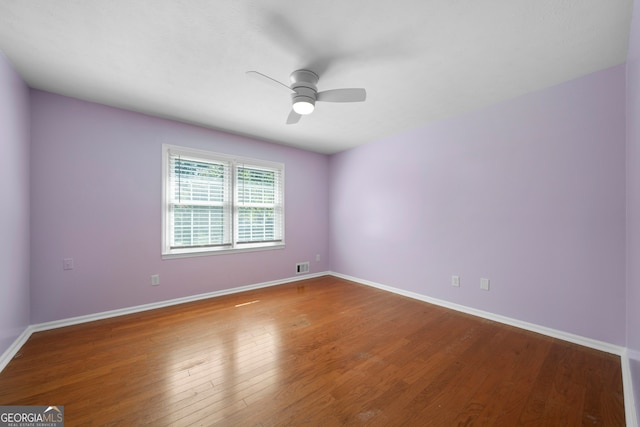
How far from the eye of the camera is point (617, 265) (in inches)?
83.7

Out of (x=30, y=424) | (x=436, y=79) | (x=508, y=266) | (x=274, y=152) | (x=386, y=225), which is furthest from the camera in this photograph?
(x=274, y=152)

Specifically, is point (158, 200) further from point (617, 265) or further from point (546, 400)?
point (617, 265)

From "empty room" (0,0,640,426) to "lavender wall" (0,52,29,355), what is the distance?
0.03m

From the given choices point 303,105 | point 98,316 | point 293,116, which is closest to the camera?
point 303,105

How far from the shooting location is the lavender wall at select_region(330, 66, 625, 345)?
2180mm

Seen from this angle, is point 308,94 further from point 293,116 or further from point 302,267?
point 302,267

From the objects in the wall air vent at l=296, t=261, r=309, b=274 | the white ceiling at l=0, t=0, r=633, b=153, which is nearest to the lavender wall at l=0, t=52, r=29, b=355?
the white ceiling at l=0, t=0, r=633, b=153

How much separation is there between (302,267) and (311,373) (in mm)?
2857

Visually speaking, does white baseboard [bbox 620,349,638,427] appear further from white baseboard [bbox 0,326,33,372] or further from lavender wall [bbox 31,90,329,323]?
white baseboard [bbox 0,326,33,372]

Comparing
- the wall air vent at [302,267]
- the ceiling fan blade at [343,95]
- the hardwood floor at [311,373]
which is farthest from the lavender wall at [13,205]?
the wall air vent at [302,267]

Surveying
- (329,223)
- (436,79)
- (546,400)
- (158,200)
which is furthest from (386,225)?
(158,200)

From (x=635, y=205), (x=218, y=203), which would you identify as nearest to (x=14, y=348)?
(x=218, y=203)

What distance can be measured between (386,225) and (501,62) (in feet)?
8.21

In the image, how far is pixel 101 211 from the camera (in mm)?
2869
